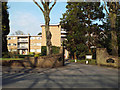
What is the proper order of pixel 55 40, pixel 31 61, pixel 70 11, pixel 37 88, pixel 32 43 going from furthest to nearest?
pixel 32 43 → pixel 55 40 → pixel 70 11 → pixel 31 61 → pixel 37 88

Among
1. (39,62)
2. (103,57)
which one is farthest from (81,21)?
(39,62)

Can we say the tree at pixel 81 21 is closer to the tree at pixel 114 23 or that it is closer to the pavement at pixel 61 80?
the tree at pixel 114 23

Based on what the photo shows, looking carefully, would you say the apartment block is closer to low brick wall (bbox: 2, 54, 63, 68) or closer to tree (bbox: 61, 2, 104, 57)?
tree (bbox: 61, 2, 104, 57)

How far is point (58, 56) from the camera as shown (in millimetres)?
16516

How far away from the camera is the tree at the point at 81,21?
84.8ft

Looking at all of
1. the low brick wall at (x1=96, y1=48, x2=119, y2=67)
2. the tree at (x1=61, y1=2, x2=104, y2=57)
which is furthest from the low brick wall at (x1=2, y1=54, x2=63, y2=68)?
the tree at (x1=61, y1=2, x2=104, y2=57)

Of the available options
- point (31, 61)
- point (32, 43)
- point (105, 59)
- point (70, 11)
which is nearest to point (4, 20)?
point (70, 11)

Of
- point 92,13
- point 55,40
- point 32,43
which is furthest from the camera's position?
point 32,43

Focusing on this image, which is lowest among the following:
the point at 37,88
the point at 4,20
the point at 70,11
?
the point at 37,88

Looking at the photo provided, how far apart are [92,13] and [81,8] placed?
276cm

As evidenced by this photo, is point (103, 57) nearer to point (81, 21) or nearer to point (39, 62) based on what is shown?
point (39, 62)

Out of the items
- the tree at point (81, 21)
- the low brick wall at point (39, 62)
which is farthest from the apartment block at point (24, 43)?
the low brick wall at point (39, 62)

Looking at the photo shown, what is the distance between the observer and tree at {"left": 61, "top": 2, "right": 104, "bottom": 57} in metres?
25.9

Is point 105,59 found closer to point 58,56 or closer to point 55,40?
point 58,56
